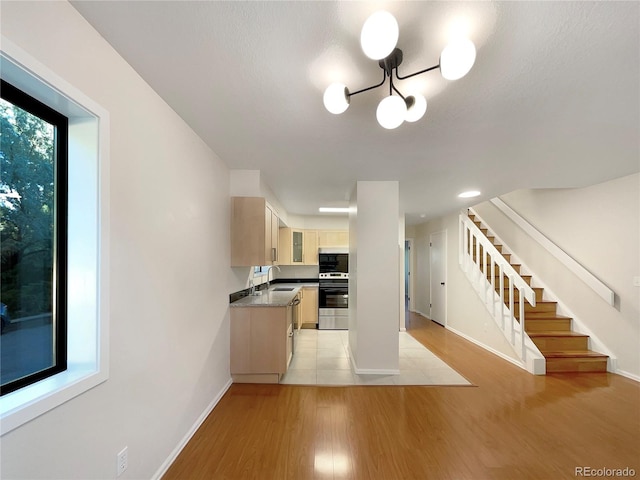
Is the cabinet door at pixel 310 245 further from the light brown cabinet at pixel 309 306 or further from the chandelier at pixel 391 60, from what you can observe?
the chandelier at pixel 391 60

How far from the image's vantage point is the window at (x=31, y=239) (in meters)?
1.09

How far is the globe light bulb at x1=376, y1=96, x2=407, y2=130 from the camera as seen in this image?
1.46 meters

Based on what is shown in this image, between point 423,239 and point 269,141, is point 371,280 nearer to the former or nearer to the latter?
point 269,141

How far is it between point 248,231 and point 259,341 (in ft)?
4.11

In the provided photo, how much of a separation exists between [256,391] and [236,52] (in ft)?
10.0

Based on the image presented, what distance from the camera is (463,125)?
7.07 feet

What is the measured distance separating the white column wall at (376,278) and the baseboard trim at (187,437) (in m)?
1.69

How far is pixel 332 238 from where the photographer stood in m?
6.46

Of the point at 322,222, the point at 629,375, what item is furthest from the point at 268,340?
the point at 629,375

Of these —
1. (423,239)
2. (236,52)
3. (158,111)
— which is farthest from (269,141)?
(423,239)

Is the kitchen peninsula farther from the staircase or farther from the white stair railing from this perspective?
the staircase

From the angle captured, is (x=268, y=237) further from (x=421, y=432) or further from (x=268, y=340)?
(x=421, y=432)

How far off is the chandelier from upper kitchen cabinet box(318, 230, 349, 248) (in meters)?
4.84

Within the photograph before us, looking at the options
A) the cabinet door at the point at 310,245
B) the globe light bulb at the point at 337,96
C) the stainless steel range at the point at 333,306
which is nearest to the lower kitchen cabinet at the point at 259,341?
the globe light bulb at the point at 337,96
